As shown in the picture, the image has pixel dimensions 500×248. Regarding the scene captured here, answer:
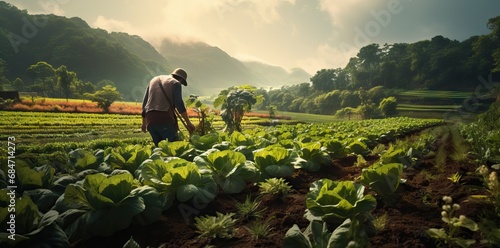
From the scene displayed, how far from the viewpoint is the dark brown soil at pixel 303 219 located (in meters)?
1.98

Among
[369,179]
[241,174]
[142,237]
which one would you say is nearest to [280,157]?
[241,174]

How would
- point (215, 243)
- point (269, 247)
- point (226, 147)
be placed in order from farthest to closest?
1. point (226, 147)
2. point (215, 243)
3. point (269, 247)

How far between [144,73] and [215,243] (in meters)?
191

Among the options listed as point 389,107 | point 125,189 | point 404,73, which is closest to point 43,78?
point 389,107

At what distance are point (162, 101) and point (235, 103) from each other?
394cm

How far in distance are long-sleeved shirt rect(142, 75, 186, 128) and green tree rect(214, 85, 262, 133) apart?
378 cm

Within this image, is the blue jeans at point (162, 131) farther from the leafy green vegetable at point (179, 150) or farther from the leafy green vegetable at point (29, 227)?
the leafy green vegetable at point (29, 227)

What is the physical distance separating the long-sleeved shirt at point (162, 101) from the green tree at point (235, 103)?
3.78 metres

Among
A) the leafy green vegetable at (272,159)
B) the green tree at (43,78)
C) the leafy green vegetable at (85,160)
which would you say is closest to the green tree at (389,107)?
the leafy green vegetable at (272,159)

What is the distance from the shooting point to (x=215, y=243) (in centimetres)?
207

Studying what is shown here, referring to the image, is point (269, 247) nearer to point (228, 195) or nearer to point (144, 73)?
point (228, 195)

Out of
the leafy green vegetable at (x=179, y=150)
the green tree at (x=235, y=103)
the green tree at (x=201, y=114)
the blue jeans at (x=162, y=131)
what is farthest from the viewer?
the green tree at (x=235, y=103)

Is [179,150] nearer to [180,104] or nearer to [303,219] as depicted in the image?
[180,104]

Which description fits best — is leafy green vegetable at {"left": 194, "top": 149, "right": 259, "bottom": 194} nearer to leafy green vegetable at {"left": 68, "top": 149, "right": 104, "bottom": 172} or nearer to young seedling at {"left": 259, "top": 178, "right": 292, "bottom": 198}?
young seedling at {"left": 259, "top": 178, "right": 292, "bottom": 198}
